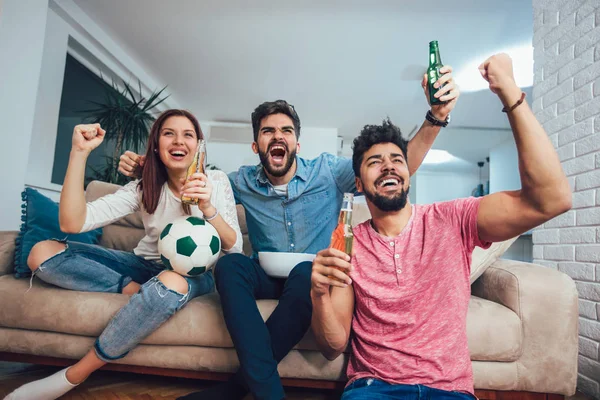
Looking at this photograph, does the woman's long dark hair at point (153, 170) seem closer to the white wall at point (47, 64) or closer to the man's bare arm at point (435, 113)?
the man's bare arm at point (435, 113)

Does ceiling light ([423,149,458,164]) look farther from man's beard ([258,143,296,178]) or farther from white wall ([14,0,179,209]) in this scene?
man's beard ([258,143,296,178])

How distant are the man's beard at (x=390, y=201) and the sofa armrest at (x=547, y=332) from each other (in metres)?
0.68

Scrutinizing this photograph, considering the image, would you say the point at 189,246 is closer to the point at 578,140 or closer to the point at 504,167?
the point at 578,140

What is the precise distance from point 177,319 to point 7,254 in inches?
34.1

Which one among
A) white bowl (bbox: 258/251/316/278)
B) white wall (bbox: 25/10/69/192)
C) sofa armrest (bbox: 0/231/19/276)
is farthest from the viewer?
white wall (bbox: 25/10/69/192)


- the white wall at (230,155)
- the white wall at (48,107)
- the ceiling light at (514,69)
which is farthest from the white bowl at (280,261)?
the white wall at (230,155)

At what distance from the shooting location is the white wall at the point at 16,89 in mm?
2551

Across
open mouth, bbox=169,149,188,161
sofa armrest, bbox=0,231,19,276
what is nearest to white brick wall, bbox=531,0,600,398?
open mouth, bbox=169,149,188,161

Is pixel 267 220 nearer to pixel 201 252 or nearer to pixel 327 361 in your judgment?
pixel 201 252

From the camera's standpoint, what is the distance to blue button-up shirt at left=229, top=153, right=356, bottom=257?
1.51 meters

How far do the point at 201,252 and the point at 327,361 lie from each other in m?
0.59

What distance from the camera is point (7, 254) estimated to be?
62.9 inches

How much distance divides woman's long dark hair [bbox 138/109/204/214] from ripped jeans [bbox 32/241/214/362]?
25 cm

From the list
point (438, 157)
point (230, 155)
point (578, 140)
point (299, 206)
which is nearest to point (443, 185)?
point (438, 157)
